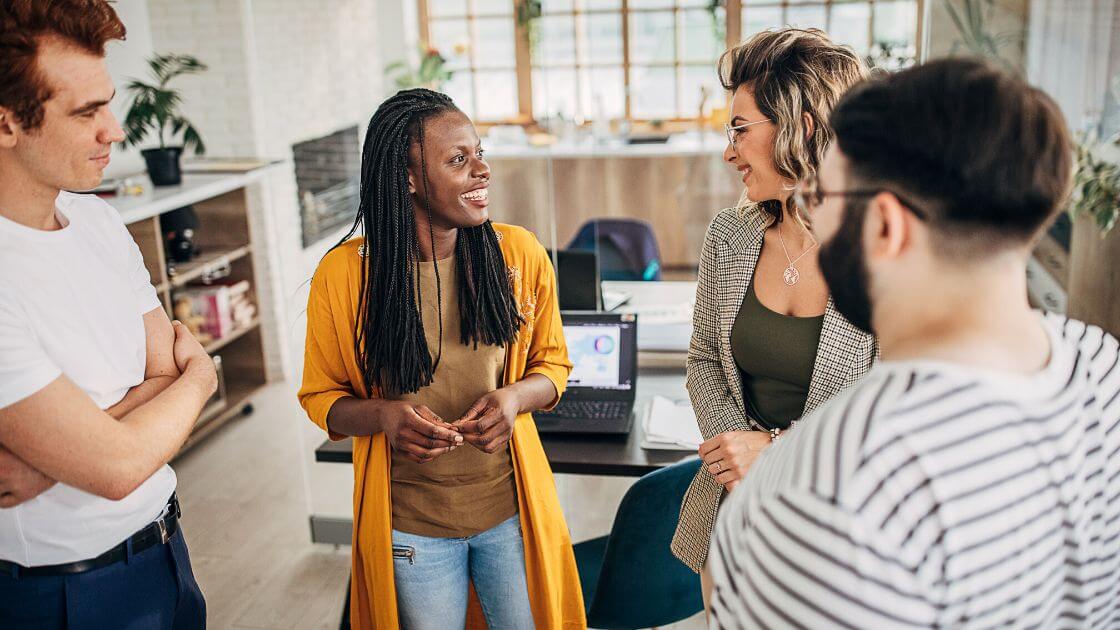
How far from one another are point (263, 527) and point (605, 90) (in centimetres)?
420

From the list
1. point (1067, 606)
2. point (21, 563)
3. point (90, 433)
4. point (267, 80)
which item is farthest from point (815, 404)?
point (267, 80)

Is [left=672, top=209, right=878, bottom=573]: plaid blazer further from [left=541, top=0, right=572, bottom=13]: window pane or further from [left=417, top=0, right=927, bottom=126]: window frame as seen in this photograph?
[left=541, top=0, right=572, bottom=13]: window pane

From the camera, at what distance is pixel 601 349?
2770 mm

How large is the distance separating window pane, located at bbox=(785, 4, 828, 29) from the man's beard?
6.28 metres

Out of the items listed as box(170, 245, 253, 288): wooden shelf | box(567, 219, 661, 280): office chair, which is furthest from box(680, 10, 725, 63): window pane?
box(170, 245, 253, 288): wooden shelf

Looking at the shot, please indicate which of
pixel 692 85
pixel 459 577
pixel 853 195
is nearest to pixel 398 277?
pixel 459 577

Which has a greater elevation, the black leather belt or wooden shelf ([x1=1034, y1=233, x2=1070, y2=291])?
the black leather belt

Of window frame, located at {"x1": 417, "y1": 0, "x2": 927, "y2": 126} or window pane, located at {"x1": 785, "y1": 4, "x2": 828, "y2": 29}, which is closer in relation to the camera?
window frame, located at {"x1": 417, "y1": 0, "x2": 927, "y2": 126}

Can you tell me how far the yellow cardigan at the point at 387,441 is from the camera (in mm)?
1775

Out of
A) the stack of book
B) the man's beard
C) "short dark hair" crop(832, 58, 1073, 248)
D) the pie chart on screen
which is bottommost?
the stack of book

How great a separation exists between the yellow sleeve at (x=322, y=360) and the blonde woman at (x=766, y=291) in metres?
0.72

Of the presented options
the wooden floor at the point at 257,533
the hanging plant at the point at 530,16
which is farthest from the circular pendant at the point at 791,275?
the hanging plant at the point at 530,16

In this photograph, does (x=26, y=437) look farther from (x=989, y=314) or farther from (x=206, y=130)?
(x=206, y=130)

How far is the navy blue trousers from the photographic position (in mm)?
1398
